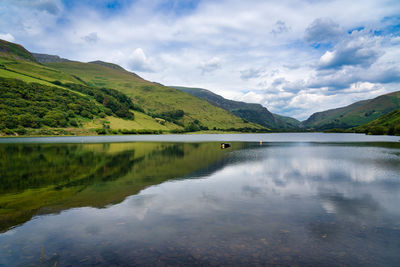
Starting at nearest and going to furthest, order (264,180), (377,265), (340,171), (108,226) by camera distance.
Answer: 1. (377,265)
2. (108,226)
3. (264,180)
4. (340,171)

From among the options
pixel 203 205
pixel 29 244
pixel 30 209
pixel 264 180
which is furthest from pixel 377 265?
pixel 30 209

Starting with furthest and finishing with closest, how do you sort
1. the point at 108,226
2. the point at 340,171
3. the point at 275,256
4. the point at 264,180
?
1. the point at 340,171
2. the point at 264,180
3. the point at 108,226
4. the point at 275,256

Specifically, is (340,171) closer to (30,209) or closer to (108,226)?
(108,226)

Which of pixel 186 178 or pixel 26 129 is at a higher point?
pixel 26 129

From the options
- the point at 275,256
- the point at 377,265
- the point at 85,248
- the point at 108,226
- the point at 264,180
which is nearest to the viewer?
the point at 377,265

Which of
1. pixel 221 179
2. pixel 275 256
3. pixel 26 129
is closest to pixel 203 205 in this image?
pixel 275 256

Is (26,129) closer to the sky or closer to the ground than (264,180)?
closer to the sky

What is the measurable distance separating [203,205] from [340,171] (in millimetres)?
27752

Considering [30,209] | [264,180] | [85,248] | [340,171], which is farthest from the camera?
[340,171]

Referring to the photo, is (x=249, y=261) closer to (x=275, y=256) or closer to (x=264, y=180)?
(x=275, y=256)

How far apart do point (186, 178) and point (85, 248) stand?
20182 millimetres

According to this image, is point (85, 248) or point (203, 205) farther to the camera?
point (203, 205)

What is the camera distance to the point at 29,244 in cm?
1290

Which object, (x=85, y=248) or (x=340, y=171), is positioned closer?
(x=85, y=248)
